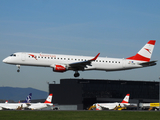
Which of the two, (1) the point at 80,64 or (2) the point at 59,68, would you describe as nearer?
(2) the point at 59,68

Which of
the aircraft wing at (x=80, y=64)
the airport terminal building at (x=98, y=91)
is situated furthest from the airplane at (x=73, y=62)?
the airport terminal building at (x=98, y=91)

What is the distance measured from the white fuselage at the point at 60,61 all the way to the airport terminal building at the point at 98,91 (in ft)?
170

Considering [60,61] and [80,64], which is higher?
[60,61]

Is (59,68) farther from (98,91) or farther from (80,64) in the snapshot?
(98,91)

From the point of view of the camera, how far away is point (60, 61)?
201ft

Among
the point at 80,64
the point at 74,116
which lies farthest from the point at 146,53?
the point at 74,116

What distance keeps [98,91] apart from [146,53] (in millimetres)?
55097

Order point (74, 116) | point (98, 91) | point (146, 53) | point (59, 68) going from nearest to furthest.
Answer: point (74, 116) → point (59, 68) → point (146, 53) → point (98, 91)

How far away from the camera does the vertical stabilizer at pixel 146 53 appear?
68.1m

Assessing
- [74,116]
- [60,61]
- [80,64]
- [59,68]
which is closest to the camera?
[74,116]

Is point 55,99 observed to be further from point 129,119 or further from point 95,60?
point 129,119

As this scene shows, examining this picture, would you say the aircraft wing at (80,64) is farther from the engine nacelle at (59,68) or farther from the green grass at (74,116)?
the green grass at (74,116)

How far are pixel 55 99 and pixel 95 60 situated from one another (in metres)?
65.6

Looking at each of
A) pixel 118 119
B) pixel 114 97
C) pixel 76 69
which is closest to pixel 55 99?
pixel 114 97
